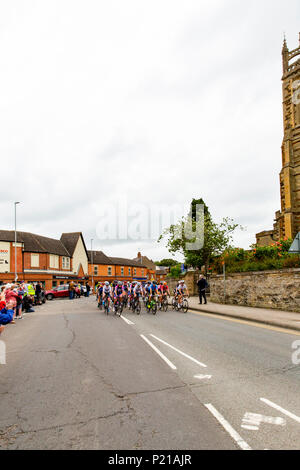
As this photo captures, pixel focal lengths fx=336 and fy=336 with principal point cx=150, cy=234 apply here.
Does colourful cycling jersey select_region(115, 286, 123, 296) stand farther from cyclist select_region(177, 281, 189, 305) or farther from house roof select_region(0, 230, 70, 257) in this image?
house roof select_region(0, 230, 70, 257)

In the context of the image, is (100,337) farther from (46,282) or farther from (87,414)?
(46,282)

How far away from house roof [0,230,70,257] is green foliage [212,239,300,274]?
33.8 m

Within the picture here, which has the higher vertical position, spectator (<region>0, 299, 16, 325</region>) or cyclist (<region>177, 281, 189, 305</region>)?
spectator (<region>0, 299, 16, 325</region>)

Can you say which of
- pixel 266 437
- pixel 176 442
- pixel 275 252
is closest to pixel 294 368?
pixel 266 437

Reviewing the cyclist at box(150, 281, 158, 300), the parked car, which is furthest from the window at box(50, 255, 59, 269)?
the cyclist at box(150, 281, 158, 300)

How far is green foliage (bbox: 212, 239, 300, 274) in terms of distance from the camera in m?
17.7

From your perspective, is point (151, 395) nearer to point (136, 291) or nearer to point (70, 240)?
point (136, 291)

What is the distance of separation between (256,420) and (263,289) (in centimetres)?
1507

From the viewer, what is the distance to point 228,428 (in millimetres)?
3811

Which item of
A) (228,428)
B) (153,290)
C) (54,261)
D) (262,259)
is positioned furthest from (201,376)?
(54,261)

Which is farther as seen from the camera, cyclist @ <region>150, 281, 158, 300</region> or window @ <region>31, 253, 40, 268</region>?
window @ <region>31, 253, 40, 268</region>

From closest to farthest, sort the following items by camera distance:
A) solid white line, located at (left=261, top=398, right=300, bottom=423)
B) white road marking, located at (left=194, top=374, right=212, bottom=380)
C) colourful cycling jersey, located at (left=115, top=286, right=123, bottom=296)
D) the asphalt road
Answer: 1. the asphalt road
2. solid white line, located at (left=261, top=398, right=300, bottom=423)
3. white road marking, located at (left=194, top=374, right=212, bottom=380)
4. colourful cycling jersey, located at (left=115, top=286, right=123, bottom=296)

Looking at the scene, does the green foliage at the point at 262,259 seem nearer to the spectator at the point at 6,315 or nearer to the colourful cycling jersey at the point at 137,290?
the colourful cycling jersey at the point at 137,290

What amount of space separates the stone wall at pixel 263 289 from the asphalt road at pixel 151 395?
23.5ft
